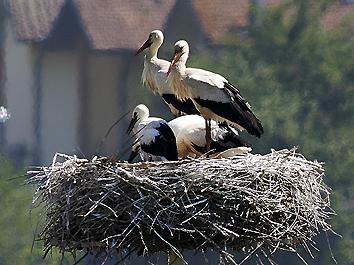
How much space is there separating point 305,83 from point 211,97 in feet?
7.26

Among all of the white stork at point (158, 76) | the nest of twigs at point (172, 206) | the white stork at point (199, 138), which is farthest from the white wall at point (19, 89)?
→ the nest of twigs at point (172, 206)

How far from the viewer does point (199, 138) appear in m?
3.65

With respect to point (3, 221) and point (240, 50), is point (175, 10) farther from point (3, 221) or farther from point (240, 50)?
point (3, 221)

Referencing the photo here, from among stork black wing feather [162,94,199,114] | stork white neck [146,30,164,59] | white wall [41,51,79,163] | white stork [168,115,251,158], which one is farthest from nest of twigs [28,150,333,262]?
white wall [41,51,79,163]

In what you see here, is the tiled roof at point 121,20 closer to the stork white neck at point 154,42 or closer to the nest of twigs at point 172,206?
the stork white neck at point 154,42

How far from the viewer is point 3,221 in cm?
551

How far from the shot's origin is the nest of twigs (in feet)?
9.80

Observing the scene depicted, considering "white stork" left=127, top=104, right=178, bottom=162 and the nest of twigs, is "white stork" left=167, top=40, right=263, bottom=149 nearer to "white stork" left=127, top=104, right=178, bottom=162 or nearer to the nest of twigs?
"white stork" left=127, top=104, right=178, bottom=162

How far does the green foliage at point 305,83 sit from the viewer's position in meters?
5.51

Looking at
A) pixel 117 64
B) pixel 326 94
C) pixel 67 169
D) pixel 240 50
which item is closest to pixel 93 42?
pixel 117 64

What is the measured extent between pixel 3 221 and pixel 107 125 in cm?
65

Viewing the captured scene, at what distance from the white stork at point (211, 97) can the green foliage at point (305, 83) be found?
1864 millimetres

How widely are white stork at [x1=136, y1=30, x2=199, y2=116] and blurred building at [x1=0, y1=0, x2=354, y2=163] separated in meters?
1.07

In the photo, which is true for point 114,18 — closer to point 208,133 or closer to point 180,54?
point 180,54
